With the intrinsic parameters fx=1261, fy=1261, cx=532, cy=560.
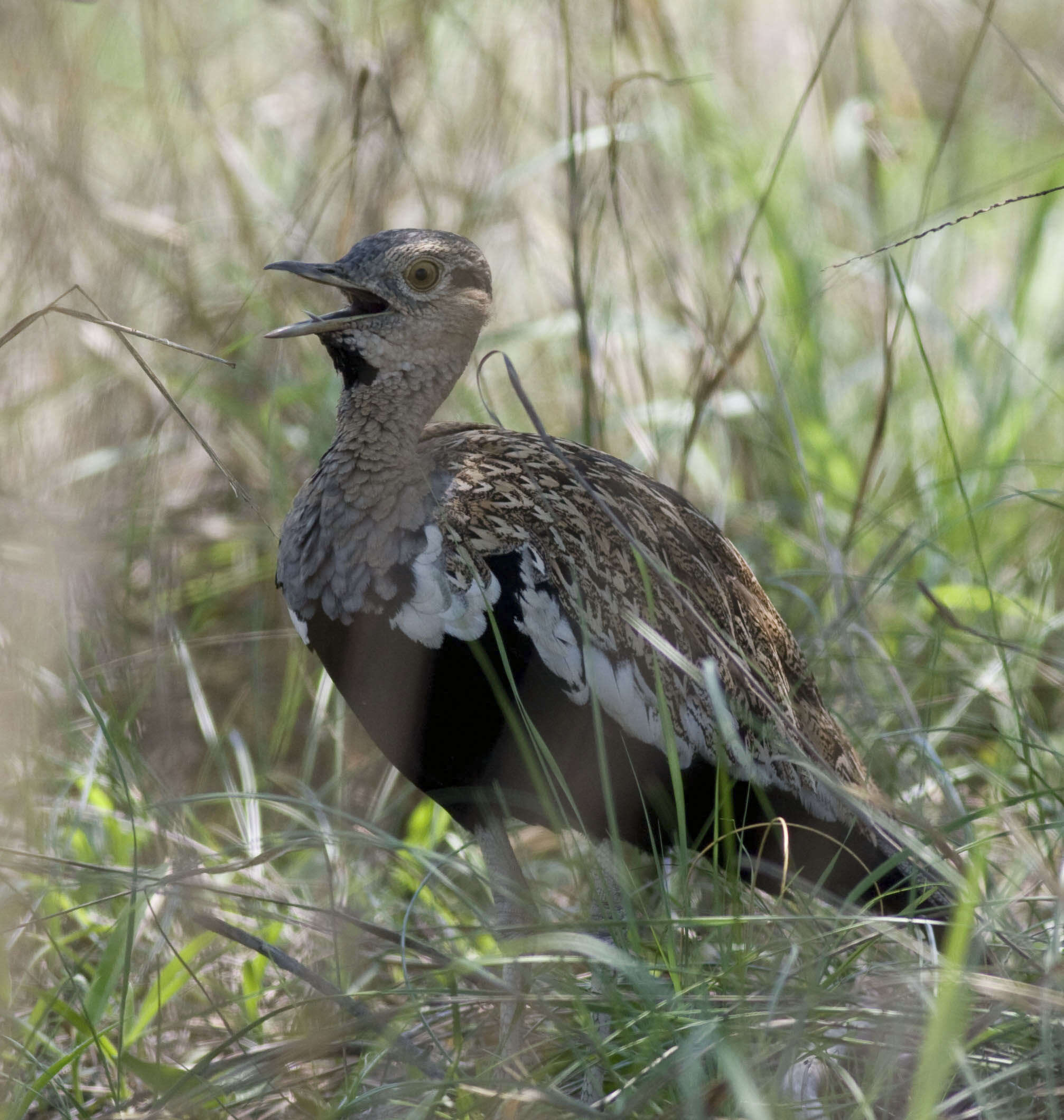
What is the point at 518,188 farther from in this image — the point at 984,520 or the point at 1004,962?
the point at 1004,962

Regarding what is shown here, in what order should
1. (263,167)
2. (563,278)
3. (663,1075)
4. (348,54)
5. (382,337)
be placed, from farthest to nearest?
1. (263,167)
2. (563,278)
3. (348,54)
4. (382,337)
5. (663,1075)

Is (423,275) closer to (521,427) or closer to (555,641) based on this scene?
(555,641)

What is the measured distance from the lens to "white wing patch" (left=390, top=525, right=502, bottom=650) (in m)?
2.05

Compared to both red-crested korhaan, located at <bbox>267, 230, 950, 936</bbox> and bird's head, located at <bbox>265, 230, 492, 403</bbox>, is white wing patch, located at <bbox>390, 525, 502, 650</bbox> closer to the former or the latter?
red-crested korhaan, located at <bbox>267, 230, 950, 936</bbox>

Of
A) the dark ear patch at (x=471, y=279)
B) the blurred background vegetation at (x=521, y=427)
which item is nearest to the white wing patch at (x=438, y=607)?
the blurred background vegetation at (x=521, y=427)

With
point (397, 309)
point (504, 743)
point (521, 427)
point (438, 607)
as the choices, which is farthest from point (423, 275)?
point (521, 427)

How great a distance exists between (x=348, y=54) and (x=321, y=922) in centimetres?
253

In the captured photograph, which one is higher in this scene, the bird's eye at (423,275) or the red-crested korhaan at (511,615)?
the bird's eye at (423,275)

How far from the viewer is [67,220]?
3.23 meters

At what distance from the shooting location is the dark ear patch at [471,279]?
234 centimetres

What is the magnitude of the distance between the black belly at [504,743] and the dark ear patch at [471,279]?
65 centimetres

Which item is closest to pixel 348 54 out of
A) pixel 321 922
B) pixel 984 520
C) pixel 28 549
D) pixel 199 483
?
pixel 199 483

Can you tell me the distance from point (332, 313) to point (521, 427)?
1375mm

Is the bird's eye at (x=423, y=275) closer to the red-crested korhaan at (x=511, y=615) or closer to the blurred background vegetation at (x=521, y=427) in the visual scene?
the red-crested korhaan at (x=511, y=615)
